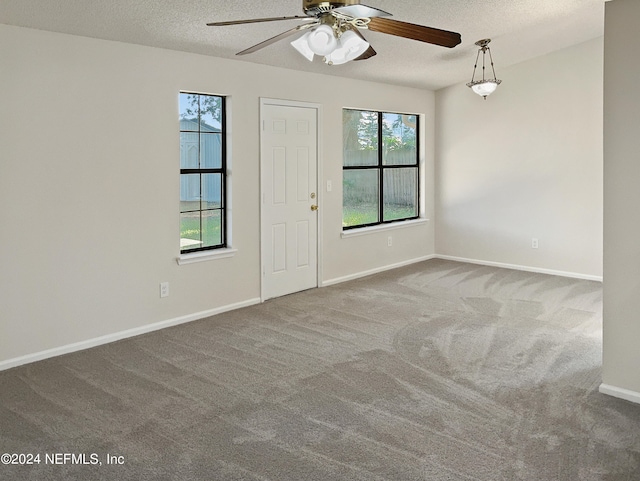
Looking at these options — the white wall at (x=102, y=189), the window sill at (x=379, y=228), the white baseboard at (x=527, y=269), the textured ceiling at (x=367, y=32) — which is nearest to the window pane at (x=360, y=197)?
the window sill at (x=379, y=228)

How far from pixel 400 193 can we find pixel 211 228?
3.19 metres

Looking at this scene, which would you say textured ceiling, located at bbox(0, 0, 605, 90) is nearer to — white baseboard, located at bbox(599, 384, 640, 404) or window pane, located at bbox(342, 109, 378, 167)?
window pane, located at bbox(342, 109, 378, 167)

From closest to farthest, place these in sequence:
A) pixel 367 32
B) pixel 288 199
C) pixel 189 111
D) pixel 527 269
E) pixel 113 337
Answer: pixel 113 337
pixel 367 32
pixel 189 111
pixel 288 199
pixel 527 269

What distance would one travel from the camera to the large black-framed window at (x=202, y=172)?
5059mm

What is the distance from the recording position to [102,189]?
4.38 m

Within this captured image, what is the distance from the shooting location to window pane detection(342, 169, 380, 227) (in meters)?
6.85

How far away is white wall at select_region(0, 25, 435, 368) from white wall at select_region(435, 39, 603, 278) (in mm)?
3106

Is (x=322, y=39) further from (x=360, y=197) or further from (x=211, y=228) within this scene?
(x=360, y=197)

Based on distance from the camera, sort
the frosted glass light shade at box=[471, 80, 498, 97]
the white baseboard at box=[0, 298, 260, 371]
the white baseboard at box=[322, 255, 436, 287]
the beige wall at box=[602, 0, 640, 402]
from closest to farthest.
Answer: the beige wall at box=[602, 0, 640, 402] < the white baseboard at box=[0, 298, 260, 371] < the frosted glass light shade at box=[471, 80, 498, 97] < the white baseboard at box=[322, 255, 436, 287]

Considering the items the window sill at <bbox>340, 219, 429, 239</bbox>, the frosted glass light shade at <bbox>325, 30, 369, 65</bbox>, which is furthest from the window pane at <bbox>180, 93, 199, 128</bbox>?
the frosted glass light shade at <bbox>325, 30, 369, 65</bbox>

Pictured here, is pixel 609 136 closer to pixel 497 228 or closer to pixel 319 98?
pixel 319 98

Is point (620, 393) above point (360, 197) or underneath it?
underneath

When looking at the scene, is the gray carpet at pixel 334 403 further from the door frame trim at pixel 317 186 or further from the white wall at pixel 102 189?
the door frame trim at pixel 317 186

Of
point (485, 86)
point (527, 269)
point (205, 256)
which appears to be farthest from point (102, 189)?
point (527, 269)
